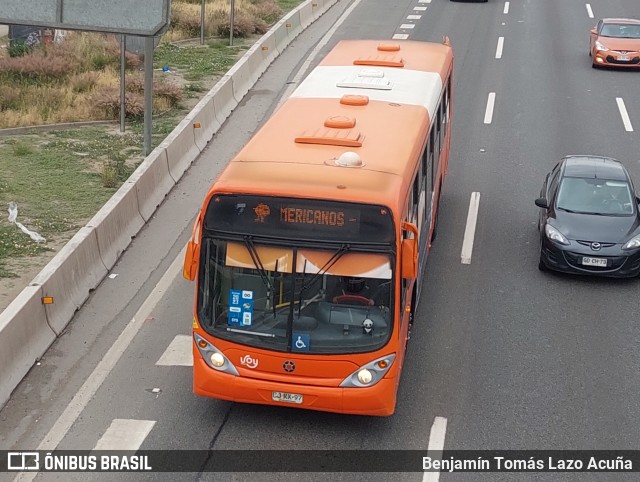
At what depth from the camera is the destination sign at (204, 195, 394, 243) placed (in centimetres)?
1063

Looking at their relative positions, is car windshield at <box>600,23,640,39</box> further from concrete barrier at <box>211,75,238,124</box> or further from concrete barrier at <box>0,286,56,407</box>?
concrete barrier at <box>0,286,56,407</box>

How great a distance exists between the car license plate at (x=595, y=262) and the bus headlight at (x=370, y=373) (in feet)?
19.6

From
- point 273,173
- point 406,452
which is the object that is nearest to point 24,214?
point 273,173

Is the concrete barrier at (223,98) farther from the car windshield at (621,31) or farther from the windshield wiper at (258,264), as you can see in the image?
the windshield wiper at (258,264)

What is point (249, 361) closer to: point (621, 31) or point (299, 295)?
point (299, 295)

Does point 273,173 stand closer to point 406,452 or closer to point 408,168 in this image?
point 408,168

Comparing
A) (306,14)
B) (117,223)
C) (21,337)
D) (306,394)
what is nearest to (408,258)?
(306,394)

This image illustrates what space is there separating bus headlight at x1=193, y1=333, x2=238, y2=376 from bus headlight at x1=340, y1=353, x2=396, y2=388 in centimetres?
122

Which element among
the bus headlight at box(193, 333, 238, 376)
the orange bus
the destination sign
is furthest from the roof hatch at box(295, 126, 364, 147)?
the bus headlight at box(193, 333, 238, 376)

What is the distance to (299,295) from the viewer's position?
10.7 metres

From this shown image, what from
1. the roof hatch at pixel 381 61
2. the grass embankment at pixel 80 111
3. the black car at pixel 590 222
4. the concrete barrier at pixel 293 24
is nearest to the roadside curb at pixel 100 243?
the grass embankment at pixel 80 111

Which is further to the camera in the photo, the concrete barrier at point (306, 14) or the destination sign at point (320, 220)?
the concrete barrier at point (306, 14)

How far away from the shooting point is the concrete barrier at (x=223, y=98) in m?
23.6

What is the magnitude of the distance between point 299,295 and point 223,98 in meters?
14.2
